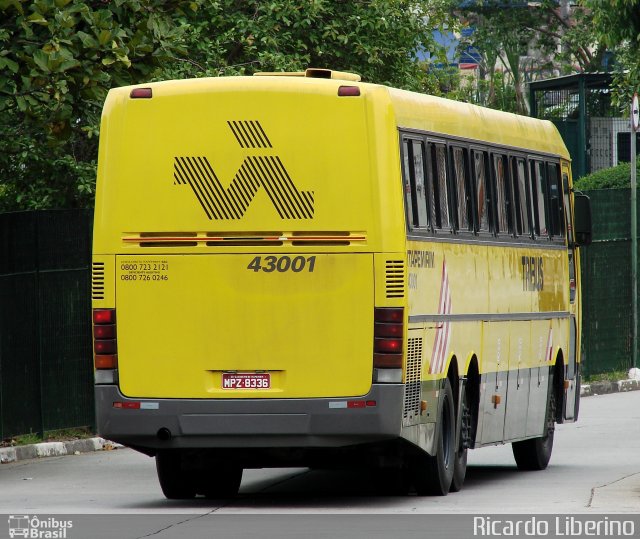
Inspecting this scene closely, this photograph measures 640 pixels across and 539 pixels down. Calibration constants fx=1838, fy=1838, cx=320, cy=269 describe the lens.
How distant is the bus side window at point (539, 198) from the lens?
701 inches

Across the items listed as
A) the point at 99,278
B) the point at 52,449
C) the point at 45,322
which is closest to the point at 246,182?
the point at 99,278

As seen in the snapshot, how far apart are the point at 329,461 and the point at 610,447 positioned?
6625 millimetres

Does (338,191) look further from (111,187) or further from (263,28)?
(263,28)

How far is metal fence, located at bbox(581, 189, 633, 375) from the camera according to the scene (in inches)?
1181

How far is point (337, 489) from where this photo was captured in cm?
1541

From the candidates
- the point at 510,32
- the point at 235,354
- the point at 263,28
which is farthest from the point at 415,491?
the point at 510,32

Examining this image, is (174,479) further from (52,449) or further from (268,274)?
(52,449)

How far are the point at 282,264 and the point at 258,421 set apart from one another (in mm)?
1146

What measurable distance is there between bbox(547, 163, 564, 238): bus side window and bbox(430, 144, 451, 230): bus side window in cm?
378

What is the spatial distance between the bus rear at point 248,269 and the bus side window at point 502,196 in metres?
3.26

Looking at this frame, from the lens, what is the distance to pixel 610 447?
1980 centimetres

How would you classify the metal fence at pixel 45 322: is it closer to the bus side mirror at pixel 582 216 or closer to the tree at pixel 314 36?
the tree at pixel 314 36

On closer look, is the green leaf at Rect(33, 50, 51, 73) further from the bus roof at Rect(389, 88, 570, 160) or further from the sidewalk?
the sidewalk

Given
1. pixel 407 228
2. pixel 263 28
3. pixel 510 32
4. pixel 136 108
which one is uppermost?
pixel 510 32
